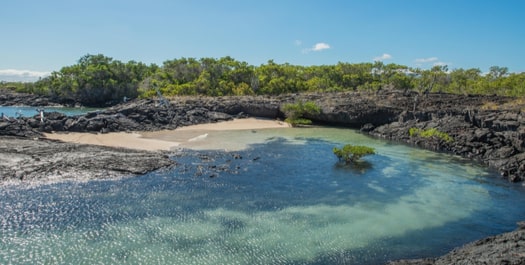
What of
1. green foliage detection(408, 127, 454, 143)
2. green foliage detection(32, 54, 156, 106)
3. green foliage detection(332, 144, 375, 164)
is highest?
green foliage detection(32, 54, 156, 106)

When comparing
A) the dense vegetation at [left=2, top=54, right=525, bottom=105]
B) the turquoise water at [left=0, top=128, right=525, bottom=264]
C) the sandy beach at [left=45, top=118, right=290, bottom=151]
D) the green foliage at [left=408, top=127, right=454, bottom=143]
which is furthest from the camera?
the dense vegetation at [left=2, top=54, right=525, bottom=105]

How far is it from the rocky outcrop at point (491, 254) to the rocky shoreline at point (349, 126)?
0.03 metres

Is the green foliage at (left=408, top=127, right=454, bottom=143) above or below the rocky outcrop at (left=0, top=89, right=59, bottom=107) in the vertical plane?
below

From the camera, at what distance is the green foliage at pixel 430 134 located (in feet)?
148

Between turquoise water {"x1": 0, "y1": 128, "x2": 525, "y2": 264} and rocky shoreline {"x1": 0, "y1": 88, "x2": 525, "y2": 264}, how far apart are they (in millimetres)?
2940

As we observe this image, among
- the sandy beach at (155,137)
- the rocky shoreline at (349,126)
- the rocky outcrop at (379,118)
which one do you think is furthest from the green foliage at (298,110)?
the sandy beach at (155,137)

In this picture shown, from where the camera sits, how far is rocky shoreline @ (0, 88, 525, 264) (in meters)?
29.0

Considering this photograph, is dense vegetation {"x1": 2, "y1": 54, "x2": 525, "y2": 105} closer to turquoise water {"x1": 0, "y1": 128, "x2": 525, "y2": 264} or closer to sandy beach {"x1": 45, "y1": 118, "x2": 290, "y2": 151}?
sandy beach {"x1": 45, "y1": 118, "x2": 290, "y2": 151}

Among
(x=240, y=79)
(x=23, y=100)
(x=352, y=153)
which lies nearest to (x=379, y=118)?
(x=352, y=153)

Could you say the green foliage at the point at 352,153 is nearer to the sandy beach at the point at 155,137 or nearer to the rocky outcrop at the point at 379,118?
the rocky outcrop at the point at 379,118

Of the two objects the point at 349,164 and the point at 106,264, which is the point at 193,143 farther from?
the point at 106,264

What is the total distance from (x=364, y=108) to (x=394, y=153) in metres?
20.6

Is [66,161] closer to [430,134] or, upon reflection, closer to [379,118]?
[430,134]

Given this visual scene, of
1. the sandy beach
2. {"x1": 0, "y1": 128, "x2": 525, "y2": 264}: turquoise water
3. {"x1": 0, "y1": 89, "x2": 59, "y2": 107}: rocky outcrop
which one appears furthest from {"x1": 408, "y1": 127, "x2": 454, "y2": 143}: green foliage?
{"x1": 0, "y1": 89, "x2": 59, "y2": 107}: rocky outcrop
